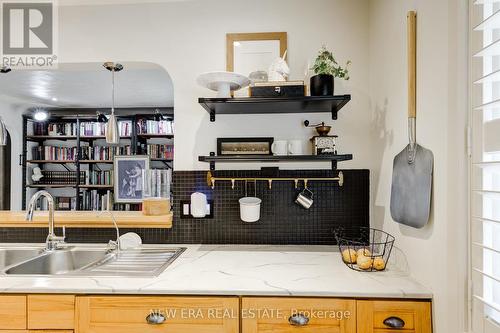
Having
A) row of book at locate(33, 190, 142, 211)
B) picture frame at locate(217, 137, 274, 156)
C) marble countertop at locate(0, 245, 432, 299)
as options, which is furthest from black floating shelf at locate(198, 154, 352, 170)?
row of book at locate(33, 190, 142, 211)

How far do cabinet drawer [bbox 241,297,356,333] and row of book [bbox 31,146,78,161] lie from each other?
5093mm

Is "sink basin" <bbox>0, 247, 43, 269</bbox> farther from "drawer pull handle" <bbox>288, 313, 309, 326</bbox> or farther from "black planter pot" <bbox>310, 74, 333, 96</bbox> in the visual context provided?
"black planter pot" <bbox>310, 74, 333, 96</bbox>

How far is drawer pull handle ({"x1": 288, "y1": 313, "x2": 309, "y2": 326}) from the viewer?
51.4 inches

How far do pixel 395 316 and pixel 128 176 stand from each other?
470 cm

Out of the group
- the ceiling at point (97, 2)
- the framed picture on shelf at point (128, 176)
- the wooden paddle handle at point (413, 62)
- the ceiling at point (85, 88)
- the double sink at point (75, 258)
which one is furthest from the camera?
the framed picture on shelf at point (128, 176)

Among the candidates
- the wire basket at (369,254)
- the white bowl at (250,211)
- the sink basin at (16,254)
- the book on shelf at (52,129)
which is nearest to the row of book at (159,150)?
the book on shelf at (52,129)

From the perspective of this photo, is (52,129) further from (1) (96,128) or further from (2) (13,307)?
(2) (13,307)

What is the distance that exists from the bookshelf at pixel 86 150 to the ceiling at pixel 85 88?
0.28 meters

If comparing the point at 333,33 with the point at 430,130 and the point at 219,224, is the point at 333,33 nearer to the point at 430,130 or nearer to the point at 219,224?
the point at 430,130

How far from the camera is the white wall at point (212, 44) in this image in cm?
200

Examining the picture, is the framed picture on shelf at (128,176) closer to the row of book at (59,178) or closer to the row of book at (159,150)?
the row of book at (159,150)

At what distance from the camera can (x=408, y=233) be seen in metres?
1.46

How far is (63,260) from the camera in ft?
6.28

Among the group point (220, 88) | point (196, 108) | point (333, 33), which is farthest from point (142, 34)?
point (333, 33)
